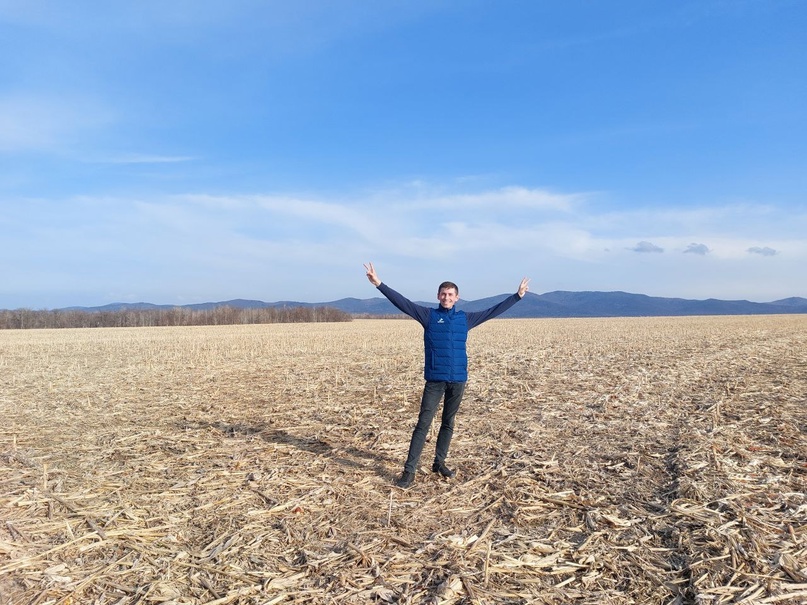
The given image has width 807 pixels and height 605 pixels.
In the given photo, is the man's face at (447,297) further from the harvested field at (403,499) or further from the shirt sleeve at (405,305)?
the harvested field at (403,499)

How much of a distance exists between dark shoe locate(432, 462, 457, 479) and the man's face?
212cm

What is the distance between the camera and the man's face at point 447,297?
732 cm

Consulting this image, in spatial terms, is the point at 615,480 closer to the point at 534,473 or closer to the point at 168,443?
the point at 534,473

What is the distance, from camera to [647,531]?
18.7ft

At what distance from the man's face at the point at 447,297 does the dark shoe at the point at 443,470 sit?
6.97 feet

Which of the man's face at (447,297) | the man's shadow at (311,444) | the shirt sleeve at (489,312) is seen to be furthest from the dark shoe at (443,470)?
the man's face at (447,297)

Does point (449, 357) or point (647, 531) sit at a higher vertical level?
point (449, 357)

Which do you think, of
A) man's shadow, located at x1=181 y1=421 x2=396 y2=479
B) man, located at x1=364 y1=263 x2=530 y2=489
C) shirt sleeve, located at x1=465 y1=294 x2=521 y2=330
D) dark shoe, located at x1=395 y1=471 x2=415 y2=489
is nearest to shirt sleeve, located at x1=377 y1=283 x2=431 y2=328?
man, located at x1=364 y1=263 x2=530 y2=489

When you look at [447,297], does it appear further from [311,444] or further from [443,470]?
[311,444]

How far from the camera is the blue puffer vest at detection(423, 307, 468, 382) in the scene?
7.21m

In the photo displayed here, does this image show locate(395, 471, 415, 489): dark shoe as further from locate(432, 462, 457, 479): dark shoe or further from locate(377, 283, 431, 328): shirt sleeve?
locate(377, 283, 431, 328): shirt sleeve

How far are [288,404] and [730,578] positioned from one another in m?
9.60

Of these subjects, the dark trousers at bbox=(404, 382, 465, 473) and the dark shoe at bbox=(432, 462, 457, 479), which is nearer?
the dark trousers at bbox=(404, 382, 465, 473)

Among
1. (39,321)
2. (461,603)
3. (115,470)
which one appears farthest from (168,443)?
(39,321)
